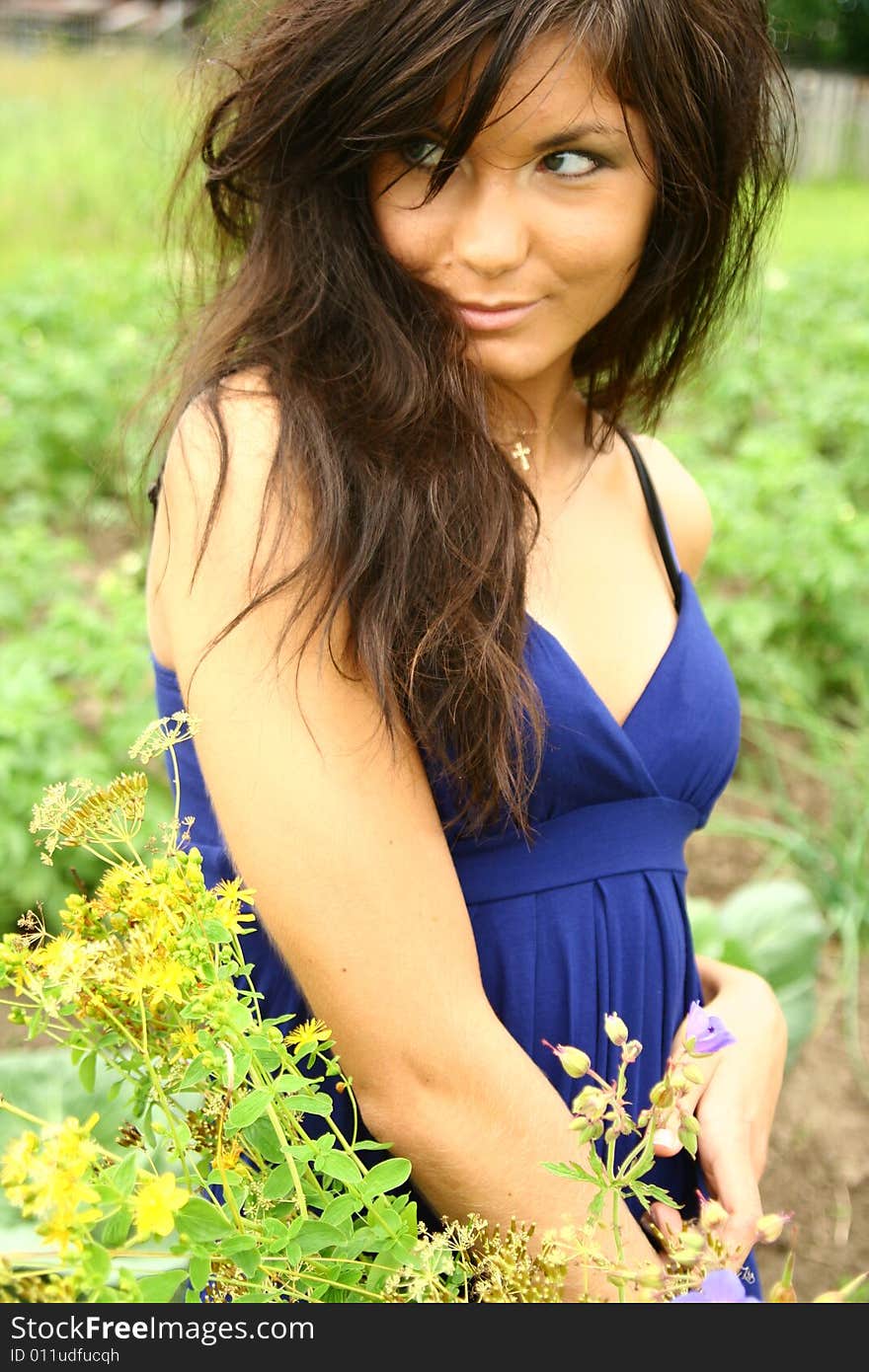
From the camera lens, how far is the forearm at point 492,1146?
3.40 feet

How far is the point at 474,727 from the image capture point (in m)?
1.11

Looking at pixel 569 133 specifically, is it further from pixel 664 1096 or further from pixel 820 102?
pixel 820 102

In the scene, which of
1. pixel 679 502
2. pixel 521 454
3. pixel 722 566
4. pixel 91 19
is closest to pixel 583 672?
pixel 521 454

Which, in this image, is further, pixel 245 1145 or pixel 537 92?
pixel 537 92

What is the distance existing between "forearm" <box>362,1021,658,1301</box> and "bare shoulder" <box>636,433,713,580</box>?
33.8 inches

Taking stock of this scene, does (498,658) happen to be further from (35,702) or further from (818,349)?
(818,349)

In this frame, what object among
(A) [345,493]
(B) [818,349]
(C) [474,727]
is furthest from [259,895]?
(B) [818,349]

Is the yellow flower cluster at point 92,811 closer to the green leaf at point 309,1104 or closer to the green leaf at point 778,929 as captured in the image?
the green leaf at point 309,1104

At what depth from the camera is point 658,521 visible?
162 cm

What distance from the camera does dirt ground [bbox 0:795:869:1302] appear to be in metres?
2.27

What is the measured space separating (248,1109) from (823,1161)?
6.91 feet

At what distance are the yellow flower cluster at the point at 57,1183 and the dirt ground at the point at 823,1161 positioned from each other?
186cm

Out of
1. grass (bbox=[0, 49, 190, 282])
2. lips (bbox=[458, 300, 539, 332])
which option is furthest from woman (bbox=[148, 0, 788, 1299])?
grass (bbox=[0, 49, 190, 282])
